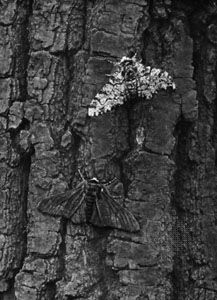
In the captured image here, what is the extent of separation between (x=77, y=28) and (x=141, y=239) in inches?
31.4

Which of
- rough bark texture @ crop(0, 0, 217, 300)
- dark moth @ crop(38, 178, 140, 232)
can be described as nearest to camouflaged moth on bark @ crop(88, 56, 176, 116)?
rough bark texture @ crop(0, 0, 217, 300)

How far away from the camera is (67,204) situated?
194 cm

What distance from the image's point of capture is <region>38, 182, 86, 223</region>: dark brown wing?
6.29ft

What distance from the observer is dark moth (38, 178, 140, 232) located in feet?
6.28

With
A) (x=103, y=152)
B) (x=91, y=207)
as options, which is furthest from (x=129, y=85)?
(x=91, y=207)

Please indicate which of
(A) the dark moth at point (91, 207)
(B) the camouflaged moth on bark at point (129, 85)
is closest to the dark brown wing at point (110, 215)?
(A) the dark moth at point (91, 207)

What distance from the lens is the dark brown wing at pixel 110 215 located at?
1.91m

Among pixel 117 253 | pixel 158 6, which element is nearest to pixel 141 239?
pixel 117 253

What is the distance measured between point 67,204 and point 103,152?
223 mm

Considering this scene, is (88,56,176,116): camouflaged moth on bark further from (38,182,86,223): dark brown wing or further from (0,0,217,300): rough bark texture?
(38,182,86,223): dark brown wing

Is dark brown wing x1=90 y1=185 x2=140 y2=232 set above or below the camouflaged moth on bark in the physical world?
below

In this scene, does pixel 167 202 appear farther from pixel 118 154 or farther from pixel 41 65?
pixel 41 65

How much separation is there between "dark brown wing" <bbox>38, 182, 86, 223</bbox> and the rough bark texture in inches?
1.3

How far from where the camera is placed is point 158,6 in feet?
6.59
